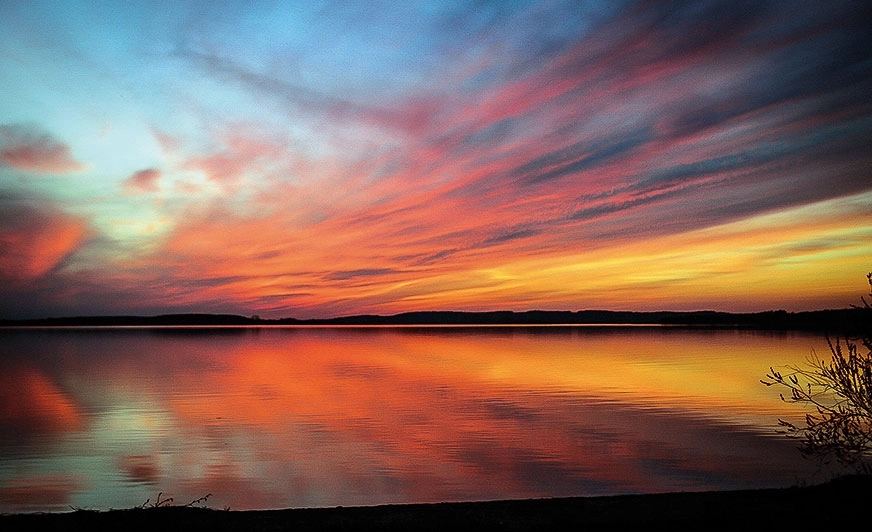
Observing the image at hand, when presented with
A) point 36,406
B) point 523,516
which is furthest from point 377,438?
point 36,406

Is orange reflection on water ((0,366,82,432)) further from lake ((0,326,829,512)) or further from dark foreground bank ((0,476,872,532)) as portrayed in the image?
dark foreground bank ((0,476,872,532))

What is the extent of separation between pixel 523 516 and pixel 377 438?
13661 mm

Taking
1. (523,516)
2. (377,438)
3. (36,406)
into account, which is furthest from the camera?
(36,406)

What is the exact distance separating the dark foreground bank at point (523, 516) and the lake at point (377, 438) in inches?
226

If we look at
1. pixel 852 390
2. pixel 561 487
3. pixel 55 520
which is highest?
pixel 852 390

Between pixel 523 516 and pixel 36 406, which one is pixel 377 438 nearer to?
pixel 523 516

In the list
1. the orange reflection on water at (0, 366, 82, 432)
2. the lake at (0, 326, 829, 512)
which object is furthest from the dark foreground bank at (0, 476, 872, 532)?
the orange reflection on water at (0, 366, 82, 432)

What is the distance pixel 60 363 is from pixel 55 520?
50.8m

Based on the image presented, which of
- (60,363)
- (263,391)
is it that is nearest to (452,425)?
(263,391)

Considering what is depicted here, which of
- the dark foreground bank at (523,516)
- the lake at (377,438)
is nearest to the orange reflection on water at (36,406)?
the lake at (377,438)

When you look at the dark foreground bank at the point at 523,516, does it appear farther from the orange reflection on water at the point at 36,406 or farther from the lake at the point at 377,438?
the orange reflection on water at the point at 36,406

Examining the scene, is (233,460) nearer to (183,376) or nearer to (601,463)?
(601,463)

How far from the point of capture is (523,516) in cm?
818

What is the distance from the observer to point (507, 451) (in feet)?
62.8
